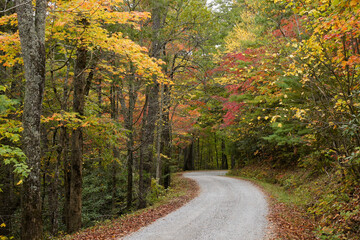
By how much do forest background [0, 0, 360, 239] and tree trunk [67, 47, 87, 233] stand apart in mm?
35

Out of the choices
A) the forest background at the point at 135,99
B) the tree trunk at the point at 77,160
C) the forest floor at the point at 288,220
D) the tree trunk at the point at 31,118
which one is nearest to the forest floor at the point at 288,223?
the forest floor at the point at 288,220

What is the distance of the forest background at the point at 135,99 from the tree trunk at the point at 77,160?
35 mm

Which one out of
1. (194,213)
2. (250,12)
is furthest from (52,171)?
(250,12)

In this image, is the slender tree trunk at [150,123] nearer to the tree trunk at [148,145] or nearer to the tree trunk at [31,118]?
the tree trunk at [148,145]

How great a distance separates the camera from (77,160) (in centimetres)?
858

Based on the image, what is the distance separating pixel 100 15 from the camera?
6.69 metres

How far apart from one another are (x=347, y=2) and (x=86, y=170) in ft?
48.7

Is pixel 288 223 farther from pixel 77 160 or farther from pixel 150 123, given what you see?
pixel 150 123

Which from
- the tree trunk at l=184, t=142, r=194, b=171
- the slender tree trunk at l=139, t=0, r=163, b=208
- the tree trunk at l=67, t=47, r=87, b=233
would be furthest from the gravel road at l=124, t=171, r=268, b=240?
the tree trunk at l=184, t=142, r=194, b=171

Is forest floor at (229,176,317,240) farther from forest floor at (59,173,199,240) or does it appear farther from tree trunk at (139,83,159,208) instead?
tree trunk at (139,83,159,208)

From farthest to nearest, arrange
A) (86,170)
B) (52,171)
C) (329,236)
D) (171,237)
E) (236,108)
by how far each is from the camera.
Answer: (236,108)
(86,170)
(52,171)
(171,237)
(329,236)

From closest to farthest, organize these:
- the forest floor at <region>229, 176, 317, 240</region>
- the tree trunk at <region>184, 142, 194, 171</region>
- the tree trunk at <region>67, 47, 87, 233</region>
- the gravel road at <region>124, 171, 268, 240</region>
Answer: the forest floor at <region>229, 176, 317, 240</region> < the gravel road at <region>124, 171, 268, 240</region> < the tree trunk at <region>67, 47, 87, 233</region> < the tree trunk at <region>184, 142, 194, 171</region>

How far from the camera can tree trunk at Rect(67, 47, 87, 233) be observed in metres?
8.48

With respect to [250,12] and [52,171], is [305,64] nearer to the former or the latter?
[52,171]
